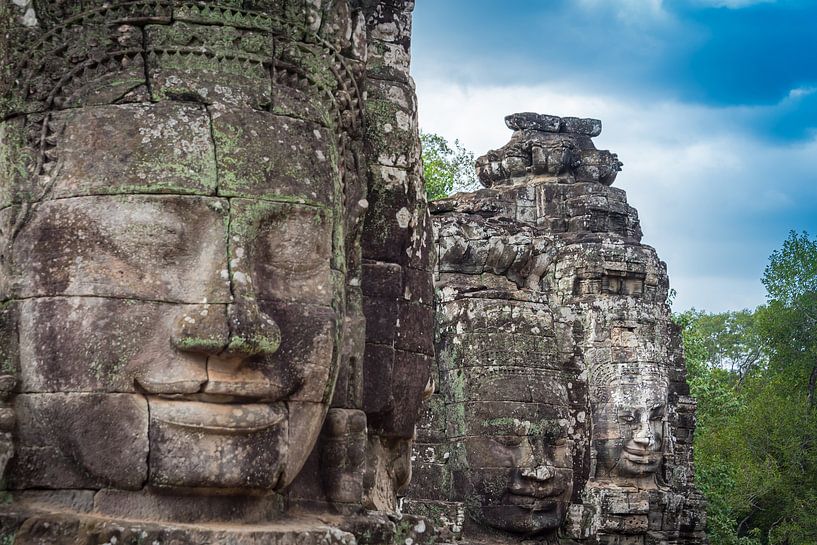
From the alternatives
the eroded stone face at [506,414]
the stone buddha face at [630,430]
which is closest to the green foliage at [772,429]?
the stone buddha face at [630,430]

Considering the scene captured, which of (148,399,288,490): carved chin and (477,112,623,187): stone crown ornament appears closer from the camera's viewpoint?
(148,399,288,490): carved chin

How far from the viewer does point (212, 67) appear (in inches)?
230

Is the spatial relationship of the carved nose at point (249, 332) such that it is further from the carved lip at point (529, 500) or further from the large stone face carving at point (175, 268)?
the carved lip at point (529, 500)

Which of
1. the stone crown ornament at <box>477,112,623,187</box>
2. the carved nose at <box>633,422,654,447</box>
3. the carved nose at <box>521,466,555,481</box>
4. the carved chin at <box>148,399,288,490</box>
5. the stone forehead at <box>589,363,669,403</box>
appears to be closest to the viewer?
the carved chin at <box>148,399,288,490</box>

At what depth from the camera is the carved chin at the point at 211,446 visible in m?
5.32

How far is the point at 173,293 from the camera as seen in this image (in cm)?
550

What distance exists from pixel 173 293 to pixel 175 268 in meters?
0.11

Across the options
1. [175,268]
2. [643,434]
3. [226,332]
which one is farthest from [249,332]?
[643,434]

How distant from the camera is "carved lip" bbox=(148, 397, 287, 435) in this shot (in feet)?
17.6

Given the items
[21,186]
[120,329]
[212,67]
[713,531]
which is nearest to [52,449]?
[120,329]

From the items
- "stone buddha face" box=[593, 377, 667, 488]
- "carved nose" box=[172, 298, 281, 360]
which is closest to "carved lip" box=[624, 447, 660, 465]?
"stone buddha face" box=[593, 377, 667, 488]

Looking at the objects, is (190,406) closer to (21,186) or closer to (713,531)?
(21,186)

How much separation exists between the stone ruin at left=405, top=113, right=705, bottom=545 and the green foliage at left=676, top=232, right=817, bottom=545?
220 inches

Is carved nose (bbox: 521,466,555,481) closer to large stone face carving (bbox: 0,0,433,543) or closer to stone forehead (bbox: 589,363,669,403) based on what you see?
stone forehead (bbox: 589,363,669,403)
